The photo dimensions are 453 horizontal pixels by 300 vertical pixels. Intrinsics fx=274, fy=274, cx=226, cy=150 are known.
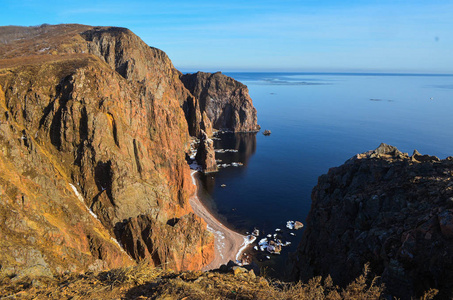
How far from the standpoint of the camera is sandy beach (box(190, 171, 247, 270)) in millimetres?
54594

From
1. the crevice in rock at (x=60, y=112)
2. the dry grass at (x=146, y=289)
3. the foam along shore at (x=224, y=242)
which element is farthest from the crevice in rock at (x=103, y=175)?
the dry grass at (x=146, y=289)

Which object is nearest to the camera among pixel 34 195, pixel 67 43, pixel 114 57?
pixel 34 195

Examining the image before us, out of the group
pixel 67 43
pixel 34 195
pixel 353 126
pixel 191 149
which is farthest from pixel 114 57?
pixel 353 126

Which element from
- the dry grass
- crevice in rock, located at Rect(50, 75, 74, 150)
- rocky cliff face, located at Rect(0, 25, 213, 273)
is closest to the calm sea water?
rocky cliff face, located at Rect(0, 25, 213, 273)

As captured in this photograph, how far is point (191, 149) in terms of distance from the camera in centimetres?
12975

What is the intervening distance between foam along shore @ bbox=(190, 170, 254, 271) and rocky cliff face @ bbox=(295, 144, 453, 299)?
23247 mm

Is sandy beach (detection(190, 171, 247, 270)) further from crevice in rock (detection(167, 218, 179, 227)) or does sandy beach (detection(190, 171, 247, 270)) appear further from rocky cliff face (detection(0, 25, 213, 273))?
crevice in rock (detection(167, 218, 179, 227))

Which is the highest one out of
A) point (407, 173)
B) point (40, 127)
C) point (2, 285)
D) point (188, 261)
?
point (40, 127)

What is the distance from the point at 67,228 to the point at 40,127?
1845 centimetres

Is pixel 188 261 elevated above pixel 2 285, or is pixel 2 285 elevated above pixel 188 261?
pixel 2 285

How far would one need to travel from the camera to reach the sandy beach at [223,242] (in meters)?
54.6

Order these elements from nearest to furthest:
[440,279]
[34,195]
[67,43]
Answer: [440,279] < [34,195] < [67,43]

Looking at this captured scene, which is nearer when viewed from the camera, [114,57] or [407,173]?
[407,173]

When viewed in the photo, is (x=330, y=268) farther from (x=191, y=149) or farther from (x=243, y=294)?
(x=191, y=149)
